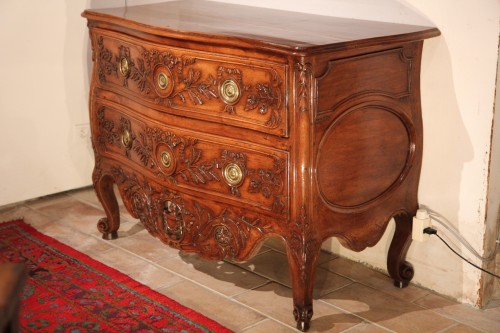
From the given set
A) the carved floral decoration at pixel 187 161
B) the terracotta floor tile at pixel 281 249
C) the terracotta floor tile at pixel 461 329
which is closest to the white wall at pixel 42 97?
the carved floral decoration at pixel 187 161

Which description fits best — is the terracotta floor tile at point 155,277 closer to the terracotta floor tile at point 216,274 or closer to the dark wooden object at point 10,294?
the terracotta floor tile at point 216,274

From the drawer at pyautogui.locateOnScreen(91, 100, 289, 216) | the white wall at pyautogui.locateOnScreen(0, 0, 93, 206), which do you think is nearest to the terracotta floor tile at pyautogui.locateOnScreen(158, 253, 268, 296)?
the drawer at pyautogui.locateOnScreen(91, 100, 289, 216)

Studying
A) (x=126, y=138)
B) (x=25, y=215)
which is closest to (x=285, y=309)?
(x=126, y=138)

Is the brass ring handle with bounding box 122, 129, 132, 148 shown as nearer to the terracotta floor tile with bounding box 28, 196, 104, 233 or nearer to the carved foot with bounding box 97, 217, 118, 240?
the carved foot with bounding box 97, 217, 118, 240

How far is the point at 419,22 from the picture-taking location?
2506mm

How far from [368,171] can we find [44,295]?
1.24 meters

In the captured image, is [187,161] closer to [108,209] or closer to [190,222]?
[190,222]

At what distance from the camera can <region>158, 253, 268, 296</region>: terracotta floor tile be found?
2.72 metres

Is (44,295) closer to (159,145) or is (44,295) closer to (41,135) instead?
(159,145)

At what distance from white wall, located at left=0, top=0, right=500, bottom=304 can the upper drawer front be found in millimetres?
622

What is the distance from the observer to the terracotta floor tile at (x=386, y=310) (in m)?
2.43

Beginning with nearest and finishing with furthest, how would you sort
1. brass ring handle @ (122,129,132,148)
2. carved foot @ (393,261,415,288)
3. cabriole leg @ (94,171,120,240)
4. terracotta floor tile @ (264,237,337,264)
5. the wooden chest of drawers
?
the wooden chest of drawers < carved foot @ (393,261,415,288) < brass ring handle @ (122,129,132,148) < terracotta floor tile @ (264,237,337,264) < cabriole leg @ (94,171,120,240)

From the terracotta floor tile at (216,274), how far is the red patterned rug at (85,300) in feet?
0.65

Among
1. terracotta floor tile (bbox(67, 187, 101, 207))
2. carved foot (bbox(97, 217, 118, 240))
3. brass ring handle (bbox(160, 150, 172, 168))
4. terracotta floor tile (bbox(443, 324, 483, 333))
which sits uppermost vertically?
brass ring handle (bbox(160, 150, 172, 168))
